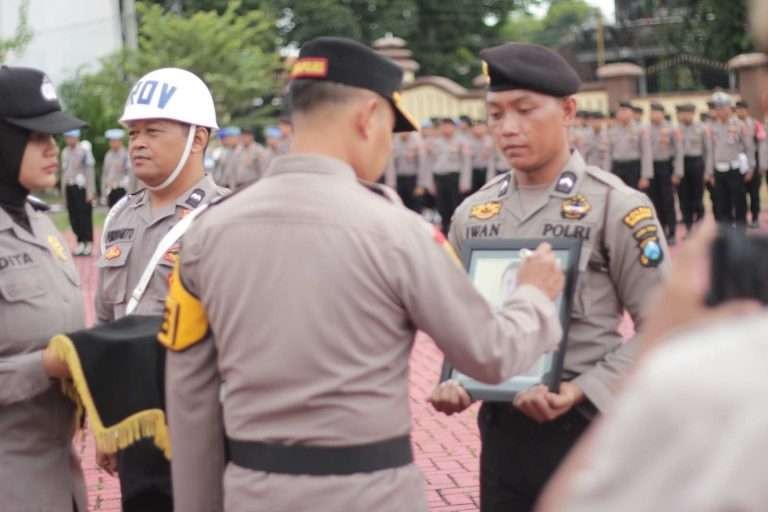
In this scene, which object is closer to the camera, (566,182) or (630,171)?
(566,182)

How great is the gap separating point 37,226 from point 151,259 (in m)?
0.81

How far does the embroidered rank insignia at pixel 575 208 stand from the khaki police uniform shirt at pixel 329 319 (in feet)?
2.46

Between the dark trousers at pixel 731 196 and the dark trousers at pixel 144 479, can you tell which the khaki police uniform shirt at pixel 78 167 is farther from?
the dark trousers at pixel 144 479

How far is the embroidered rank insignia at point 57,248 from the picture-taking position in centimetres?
379

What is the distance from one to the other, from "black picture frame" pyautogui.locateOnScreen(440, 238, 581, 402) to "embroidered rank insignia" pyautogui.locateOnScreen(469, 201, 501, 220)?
298 mm

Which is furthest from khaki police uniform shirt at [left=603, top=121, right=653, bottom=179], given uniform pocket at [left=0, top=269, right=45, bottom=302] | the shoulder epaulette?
uniform pocket at [left=0, top=269, right=45, bottom=302]

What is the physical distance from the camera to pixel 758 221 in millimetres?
23047

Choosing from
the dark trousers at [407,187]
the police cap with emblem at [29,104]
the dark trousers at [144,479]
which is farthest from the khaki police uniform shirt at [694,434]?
the dark trousers at [407,187]

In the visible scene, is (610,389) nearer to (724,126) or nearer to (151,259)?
(151,259)

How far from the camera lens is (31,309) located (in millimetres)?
3602

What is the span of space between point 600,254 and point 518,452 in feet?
1.90

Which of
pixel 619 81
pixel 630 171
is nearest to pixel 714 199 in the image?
pixel 630 171

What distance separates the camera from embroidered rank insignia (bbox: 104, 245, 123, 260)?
15.5 ft

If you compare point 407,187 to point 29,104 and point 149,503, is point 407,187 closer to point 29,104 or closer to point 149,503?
point 149,503
